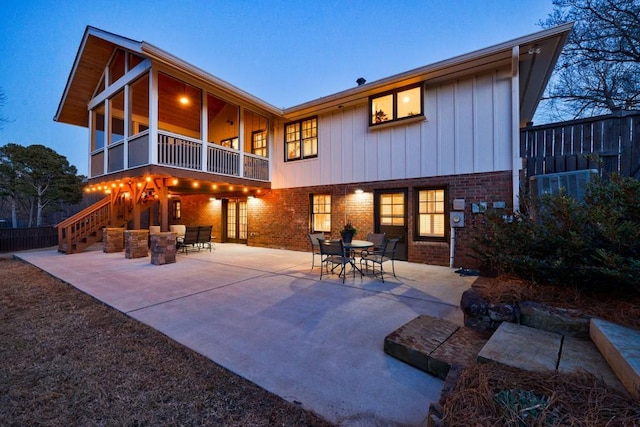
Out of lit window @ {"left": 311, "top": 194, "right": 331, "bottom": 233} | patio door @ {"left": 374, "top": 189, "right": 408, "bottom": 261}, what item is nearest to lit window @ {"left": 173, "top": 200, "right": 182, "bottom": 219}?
lit window @ {"left": 311, "top": 194, "right": 331, "bottom": 233}

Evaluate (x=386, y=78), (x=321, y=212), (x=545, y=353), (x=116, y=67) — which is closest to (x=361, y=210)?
(x=321, y=212)

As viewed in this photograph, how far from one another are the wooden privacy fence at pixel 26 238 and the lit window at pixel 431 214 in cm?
1416

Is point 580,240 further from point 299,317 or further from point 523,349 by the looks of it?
point 299,317

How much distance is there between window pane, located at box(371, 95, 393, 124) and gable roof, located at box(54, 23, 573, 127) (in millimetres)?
279

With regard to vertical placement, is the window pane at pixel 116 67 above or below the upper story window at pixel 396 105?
above

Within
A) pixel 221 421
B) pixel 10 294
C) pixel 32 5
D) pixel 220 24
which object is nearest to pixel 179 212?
pixel 10 294

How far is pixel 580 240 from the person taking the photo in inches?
98.1

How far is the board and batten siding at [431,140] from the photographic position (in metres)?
6.35

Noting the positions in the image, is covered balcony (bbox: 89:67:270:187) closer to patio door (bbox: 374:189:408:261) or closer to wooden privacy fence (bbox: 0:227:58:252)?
wooden privacy fence (bbox: 0:227:58:252)

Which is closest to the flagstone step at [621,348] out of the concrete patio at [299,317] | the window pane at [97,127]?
the concrete patio at [299,317]

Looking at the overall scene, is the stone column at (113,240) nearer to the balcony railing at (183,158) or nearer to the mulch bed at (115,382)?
the balcony railing at (183,158)

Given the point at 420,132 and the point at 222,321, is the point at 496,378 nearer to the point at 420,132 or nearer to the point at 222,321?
the point at 222,321

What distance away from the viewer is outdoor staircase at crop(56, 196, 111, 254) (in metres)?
8.98

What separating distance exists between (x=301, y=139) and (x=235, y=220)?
192 inches
